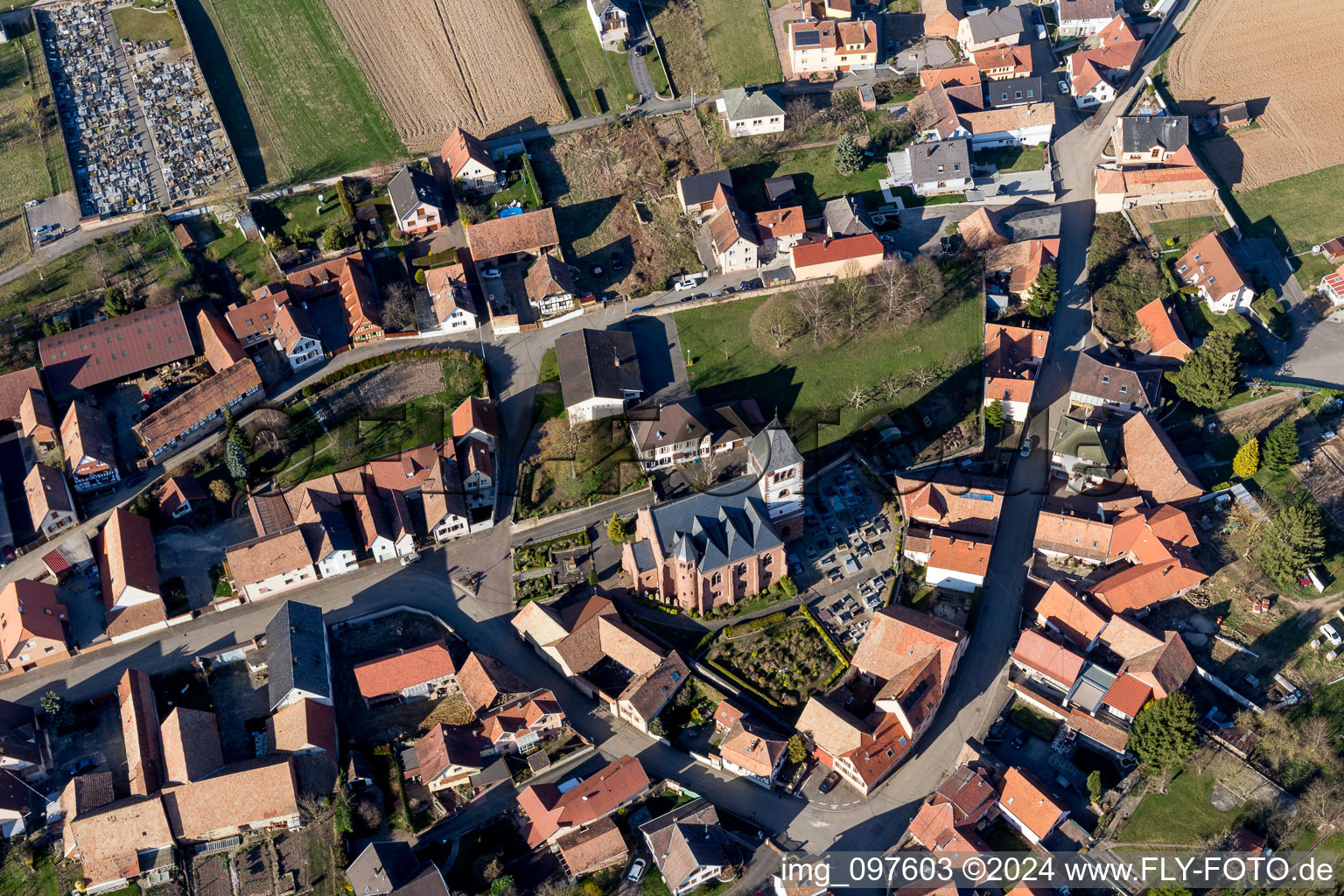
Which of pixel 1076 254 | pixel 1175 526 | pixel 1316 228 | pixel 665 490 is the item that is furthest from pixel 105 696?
pixel 1316 228

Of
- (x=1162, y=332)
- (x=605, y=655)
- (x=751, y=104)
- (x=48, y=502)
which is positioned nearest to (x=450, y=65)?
(x=751, y=104)

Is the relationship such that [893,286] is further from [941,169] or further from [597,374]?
[597,374]

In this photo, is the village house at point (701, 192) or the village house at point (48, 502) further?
the village house at point (701, 192)

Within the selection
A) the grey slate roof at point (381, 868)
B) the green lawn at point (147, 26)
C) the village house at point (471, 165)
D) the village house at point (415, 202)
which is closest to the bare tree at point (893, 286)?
the village house at point (471, 165)

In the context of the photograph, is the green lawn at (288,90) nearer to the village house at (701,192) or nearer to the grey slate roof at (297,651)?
the village house at (701,192)

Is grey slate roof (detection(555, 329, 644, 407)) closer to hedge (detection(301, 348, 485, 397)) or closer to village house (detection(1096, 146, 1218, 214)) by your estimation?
hedge (detection(301, 348, 485, 397))

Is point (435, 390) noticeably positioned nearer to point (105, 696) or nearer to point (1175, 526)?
point (105, 696)
